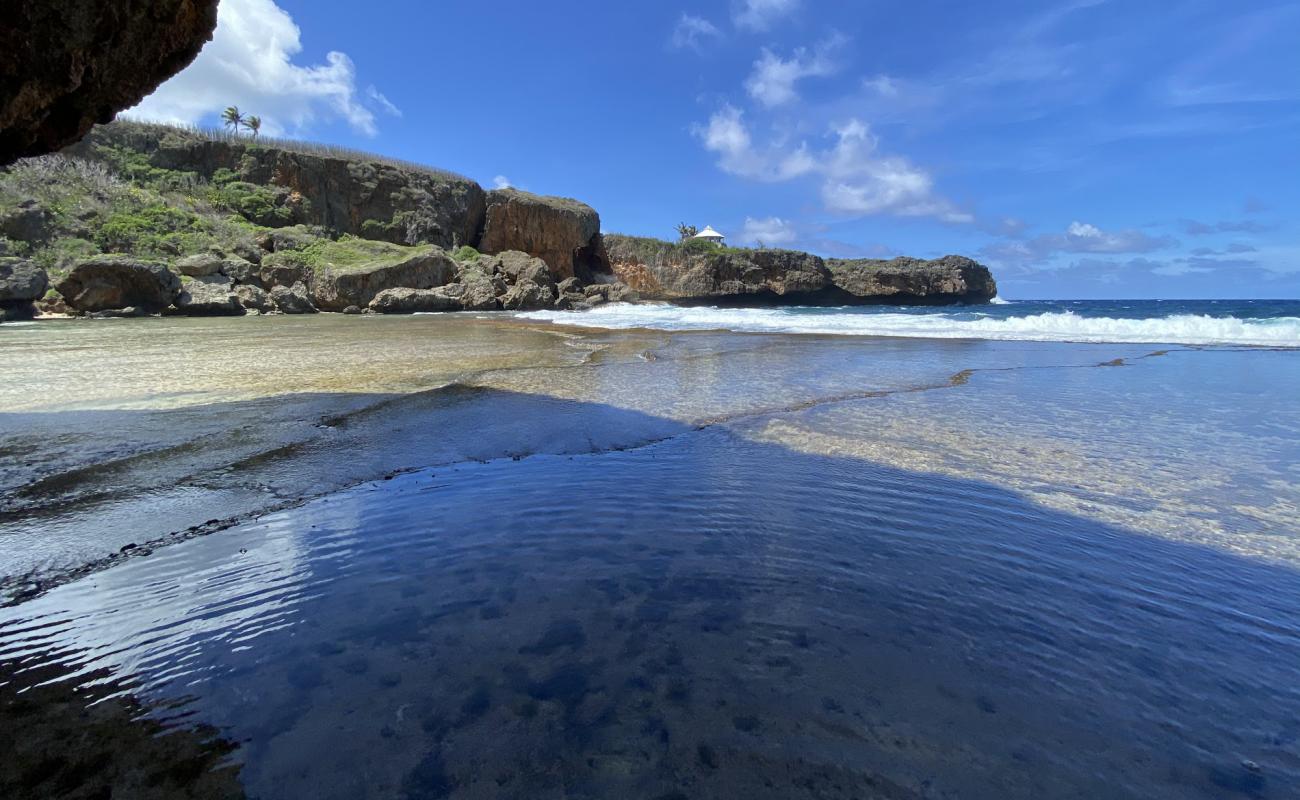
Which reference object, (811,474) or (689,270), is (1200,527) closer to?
(811,474)

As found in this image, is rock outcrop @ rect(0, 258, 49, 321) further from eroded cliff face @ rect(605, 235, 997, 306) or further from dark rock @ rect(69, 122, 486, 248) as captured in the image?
eroded cliff face @ rect(605, 235, 997, 306)

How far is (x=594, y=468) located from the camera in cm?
432

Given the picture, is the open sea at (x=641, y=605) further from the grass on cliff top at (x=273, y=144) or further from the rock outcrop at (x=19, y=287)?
the grass on cliff top at (x=273, y=144)

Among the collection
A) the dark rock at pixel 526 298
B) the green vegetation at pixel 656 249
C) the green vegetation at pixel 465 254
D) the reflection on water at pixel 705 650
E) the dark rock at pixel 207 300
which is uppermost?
the green vegetation at pixel 656 249

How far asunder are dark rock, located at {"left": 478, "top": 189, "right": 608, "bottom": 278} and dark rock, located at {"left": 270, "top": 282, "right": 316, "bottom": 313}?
18.2 meters

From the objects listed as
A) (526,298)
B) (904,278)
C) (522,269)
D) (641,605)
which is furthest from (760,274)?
(641,605)

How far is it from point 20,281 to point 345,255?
51.0 feet

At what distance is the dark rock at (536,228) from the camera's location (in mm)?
46562

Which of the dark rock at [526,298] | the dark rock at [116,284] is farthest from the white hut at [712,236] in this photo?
the dark rock at [116,284]

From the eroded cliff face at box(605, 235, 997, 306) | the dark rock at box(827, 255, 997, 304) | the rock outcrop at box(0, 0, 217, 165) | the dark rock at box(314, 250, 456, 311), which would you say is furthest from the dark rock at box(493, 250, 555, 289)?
the rock outcrop at box(0, 0, 217, 165)

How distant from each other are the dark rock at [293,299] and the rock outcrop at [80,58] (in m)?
27.2

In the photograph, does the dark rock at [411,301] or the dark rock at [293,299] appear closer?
the dark rock at [293,299]

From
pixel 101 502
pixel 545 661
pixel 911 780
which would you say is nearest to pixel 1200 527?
pixel 911 780

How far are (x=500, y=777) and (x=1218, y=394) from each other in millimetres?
9817
